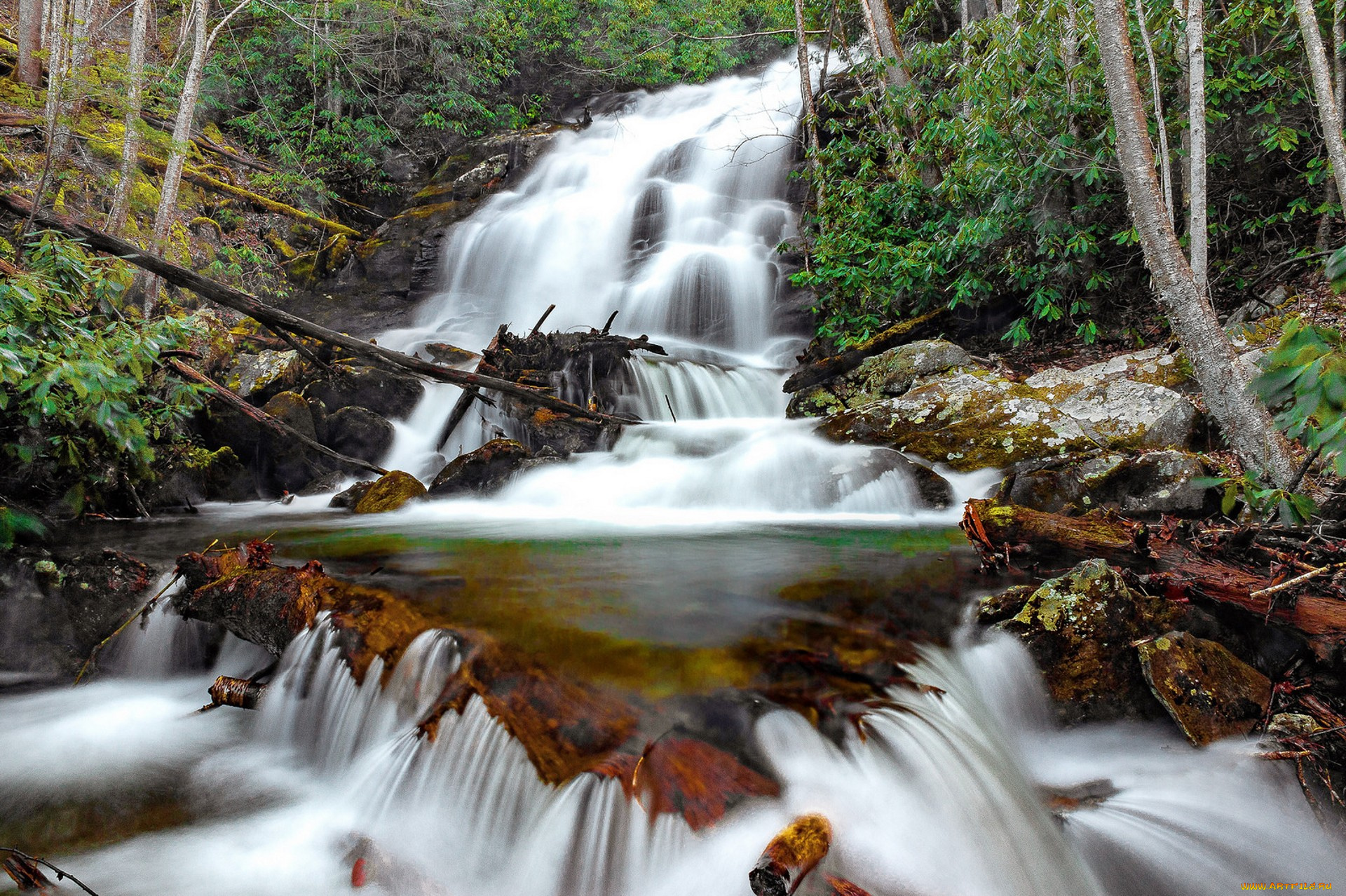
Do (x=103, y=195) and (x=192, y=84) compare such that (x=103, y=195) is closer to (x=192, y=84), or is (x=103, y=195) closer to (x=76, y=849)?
(x=192, y=84)

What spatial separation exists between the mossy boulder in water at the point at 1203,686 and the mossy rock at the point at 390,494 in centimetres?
634

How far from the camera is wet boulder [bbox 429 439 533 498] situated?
7238 millimetres

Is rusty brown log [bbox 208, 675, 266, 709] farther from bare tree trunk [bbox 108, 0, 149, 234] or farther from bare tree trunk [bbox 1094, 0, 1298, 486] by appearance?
bare tree trunk [bbox 108, 0, 149, 234]

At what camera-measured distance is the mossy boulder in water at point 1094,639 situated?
108 inches

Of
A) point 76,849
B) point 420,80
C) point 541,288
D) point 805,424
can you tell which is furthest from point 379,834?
point 420,80

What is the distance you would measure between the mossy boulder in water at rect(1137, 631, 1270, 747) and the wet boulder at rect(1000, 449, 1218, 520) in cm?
211

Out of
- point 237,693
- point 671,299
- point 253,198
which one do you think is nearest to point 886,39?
point 671,299

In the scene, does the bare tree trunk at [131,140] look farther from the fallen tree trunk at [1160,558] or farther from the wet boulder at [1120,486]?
the wet boulder at [1120,486]

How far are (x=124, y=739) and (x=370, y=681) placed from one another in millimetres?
1278

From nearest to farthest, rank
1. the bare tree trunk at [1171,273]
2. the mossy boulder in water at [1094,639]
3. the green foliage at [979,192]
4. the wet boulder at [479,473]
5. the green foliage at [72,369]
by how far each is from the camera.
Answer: the mossy boulder in water at [1094,639] < the green foliage at [72,369] < the bare tree trunk at [1171,273] < the green foliage at [979,192] < the wet boulder at [479,473]

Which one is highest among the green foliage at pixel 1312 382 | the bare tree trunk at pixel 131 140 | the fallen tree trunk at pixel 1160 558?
the bare tree trunk at pixel 131 140

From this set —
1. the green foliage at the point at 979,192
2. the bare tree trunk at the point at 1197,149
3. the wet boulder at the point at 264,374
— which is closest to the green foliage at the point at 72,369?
the wet boulder at the point at 264,374

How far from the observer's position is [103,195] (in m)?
9.57

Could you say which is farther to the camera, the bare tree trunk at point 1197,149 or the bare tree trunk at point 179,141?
the bare tree trunk at point 179,141
